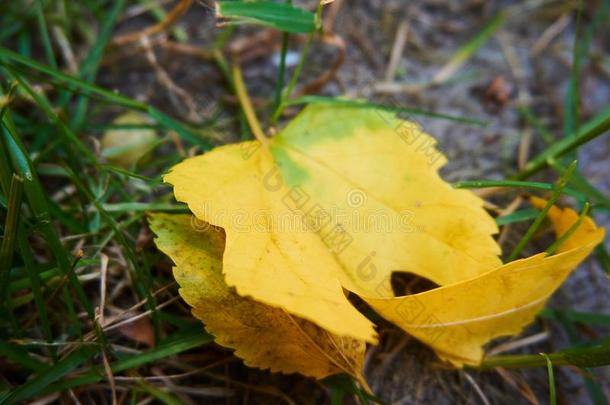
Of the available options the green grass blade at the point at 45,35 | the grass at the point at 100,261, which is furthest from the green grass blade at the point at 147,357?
the green grass blade at the point at 45,35

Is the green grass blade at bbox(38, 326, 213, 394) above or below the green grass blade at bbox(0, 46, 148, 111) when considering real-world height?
below

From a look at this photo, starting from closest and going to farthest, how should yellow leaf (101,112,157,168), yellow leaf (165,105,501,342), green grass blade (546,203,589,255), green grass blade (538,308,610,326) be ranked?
yellow leaf (165,105,501,342) < green grass blade (546,203,589,255) < green grass blade (538,308,610,326) < yellow leaf (101,112,157,168)

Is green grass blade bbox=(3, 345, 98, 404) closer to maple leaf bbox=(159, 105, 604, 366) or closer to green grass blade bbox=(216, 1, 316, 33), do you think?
maple leaf bbox=(159, 105, 604, 366)

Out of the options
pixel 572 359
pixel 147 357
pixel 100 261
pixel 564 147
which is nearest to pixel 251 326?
pixel 147 357

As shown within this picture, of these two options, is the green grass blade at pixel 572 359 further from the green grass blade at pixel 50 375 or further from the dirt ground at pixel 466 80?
the green grass blade at pixel 50 375

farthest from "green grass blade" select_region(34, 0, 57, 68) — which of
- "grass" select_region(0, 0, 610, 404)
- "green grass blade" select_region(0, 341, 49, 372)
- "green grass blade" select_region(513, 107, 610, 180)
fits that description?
"green grass blade" select_region(513, 107, 610, 180)

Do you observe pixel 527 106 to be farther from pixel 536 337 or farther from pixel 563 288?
pixel 536 337

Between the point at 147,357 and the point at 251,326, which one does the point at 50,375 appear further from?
the point at 251,326

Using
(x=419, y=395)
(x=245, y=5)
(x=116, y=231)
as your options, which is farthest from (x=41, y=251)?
(x=419, y=395)
